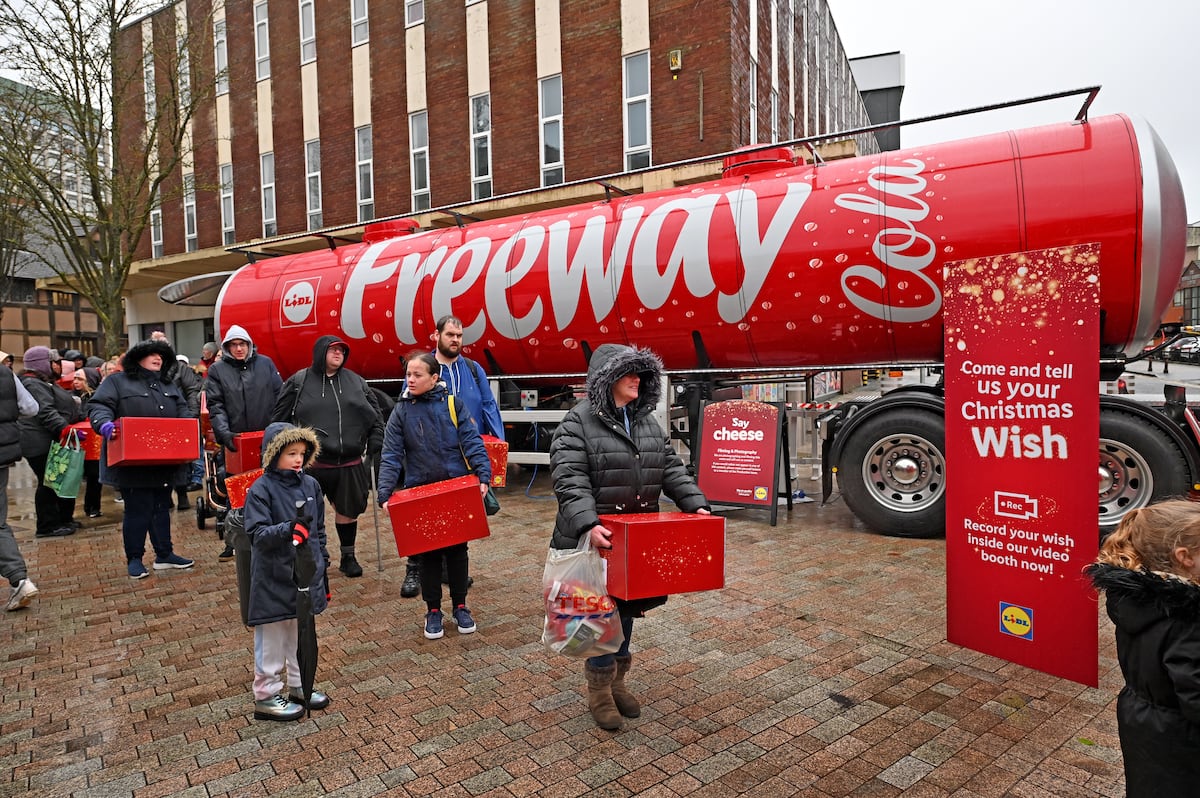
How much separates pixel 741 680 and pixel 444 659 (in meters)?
1.64

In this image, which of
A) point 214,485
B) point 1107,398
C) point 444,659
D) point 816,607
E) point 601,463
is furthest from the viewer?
point 214,485

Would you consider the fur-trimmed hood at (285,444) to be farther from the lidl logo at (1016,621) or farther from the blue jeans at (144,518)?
the lidl logo at (1016,621)

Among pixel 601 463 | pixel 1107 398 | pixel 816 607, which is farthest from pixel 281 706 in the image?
pixel 1107 398

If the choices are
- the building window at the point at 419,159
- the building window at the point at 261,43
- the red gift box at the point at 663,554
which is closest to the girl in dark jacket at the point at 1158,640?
the red gift box at the point at 663,554

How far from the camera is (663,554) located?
313cm

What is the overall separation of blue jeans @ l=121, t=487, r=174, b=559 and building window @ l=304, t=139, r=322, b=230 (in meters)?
15.6

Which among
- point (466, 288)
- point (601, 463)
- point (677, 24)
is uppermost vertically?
point (677, 24)

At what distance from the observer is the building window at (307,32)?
65.2 feet

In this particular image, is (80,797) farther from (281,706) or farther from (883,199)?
(883,199)

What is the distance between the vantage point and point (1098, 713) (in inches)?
135

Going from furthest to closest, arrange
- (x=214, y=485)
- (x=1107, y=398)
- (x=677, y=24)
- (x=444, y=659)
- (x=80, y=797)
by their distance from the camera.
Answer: (x=677, y=24) → (x=214, y=485) → (x=1107, y=398) → (x=444, y=659) → (x=80, y=797)

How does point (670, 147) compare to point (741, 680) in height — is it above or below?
above

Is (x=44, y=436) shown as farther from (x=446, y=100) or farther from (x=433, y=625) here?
(x=446, y=100)

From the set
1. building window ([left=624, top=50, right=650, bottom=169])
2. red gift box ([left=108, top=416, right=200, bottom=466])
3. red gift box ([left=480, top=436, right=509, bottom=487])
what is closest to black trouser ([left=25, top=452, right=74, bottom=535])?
red gift box ([left=108, top=416, right=200, bottom=466])
